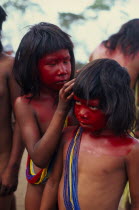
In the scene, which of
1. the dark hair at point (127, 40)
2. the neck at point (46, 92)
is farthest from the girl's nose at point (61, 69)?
the dark hair at point (127, 40)

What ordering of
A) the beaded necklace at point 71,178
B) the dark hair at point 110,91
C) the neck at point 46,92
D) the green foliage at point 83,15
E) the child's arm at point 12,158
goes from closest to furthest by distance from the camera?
the dark hair at point 110,91, the beaded necklace at point 71,178, the neck at point 46,92, the child's arm at point 12,158, the green foliage at point 83,15

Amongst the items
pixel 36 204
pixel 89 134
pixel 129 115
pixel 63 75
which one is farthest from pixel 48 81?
pixel 36 204

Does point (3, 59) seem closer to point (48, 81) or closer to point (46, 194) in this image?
point (48, 81)

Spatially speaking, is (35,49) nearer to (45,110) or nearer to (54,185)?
(45,110)

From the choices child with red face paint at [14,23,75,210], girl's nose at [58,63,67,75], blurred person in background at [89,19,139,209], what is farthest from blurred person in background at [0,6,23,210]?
blurred person in background at [89,19,139,209]

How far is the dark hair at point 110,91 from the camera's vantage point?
6.48ft

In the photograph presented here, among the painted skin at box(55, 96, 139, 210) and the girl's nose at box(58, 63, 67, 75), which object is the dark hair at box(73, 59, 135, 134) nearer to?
the painted skin at box(55, 96, 139, 210)

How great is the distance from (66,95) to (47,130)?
0.72 feet

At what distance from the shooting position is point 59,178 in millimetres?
2240

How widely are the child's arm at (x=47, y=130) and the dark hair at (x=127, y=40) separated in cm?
158

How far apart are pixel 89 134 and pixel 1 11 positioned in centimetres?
116

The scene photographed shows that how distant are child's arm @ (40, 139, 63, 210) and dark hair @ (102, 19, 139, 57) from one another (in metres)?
1.71

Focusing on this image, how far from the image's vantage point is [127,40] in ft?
12.4

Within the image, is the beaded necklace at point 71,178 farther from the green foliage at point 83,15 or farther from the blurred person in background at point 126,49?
the green foliage at point 83,15
